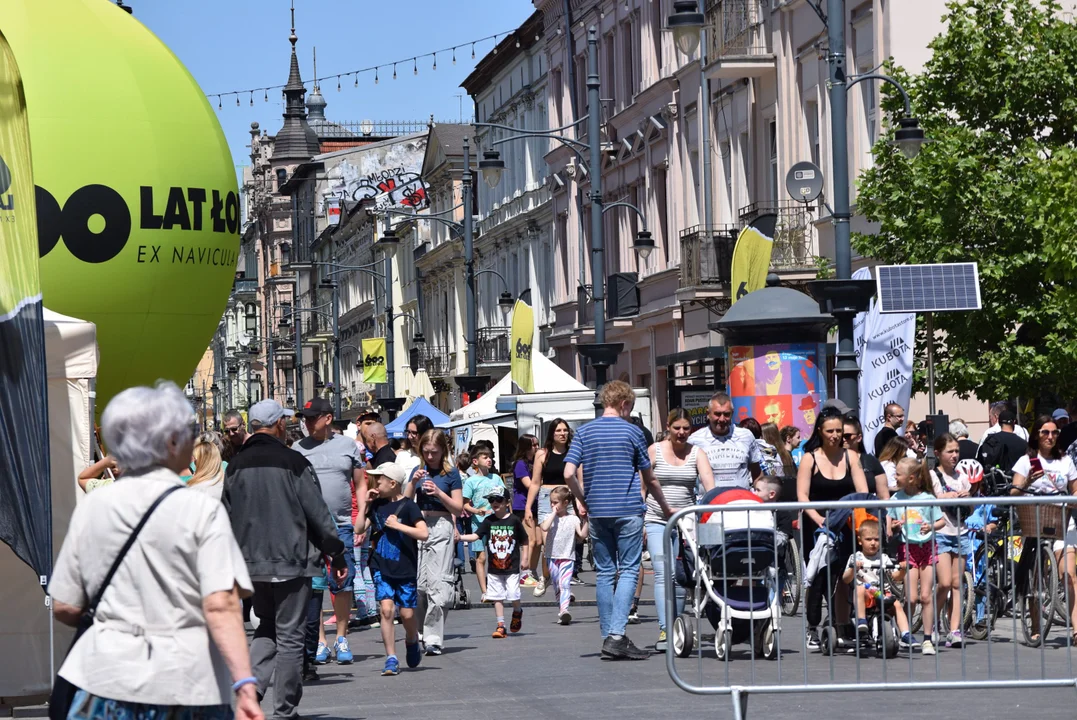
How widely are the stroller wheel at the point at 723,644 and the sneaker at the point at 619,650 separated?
3.54 m

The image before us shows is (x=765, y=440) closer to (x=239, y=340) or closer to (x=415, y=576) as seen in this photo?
(x=415, y=576)

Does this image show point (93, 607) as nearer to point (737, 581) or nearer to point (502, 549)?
point (737, 581)

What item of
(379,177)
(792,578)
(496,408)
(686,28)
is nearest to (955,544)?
(792,578)

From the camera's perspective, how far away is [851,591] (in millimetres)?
9500

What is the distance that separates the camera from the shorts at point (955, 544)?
9.18 meters

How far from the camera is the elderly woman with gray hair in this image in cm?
535

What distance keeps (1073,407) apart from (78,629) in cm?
1572

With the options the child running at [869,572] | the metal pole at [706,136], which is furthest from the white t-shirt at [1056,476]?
the metal pole at [706,136]

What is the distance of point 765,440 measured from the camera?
1791 centimetres

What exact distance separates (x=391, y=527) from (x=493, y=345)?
152 feet

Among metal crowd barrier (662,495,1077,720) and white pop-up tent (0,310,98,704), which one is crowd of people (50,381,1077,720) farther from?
white pop-up tent (0,310,98,704)

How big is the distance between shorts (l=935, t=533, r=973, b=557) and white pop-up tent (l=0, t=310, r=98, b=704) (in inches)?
183

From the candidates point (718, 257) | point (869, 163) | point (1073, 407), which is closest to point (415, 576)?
point (1073, 407)

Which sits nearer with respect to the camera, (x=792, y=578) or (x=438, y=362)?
(x=792, y=578)
